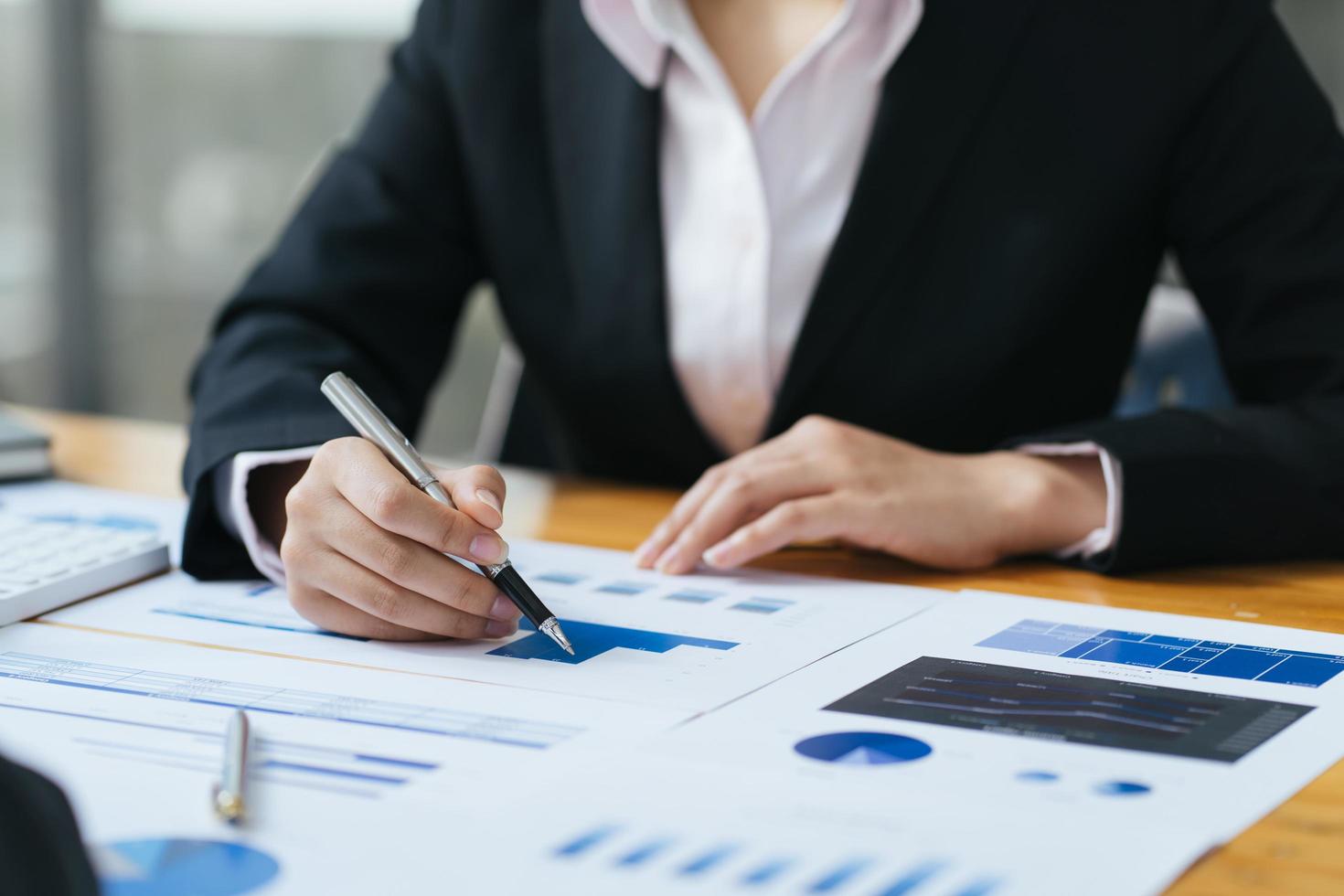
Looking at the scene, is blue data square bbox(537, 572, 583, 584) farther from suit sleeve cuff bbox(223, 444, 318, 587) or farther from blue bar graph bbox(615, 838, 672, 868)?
blue bar graph bbox(615, 838, 672, 868)

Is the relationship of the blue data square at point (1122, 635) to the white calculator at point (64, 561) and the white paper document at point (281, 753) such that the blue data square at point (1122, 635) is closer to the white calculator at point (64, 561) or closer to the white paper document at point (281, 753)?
the white paper document at point (281, 753)

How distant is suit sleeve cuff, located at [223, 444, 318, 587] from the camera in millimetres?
913

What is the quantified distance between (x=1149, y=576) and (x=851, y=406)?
0.34 meters

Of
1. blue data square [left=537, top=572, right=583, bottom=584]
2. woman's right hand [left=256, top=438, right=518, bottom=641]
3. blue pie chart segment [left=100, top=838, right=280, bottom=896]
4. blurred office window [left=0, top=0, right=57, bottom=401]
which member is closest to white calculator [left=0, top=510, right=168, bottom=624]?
woman's right hand [left=256, top=438, right=518, bottom=641]

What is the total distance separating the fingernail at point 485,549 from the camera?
2.54ft

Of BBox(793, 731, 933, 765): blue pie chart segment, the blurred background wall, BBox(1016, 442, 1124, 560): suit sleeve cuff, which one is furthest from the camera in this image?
the blurred background wall

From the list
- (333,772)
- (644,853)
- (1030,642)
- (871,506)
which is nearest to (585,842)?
(644,853)

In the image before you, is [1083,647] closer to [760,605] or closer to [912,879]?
[760,605]

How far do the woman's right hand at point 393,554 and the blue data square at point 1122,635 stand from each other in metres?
0.32

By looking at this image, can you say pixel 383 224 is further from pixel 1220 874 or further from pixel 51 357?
pixel 51 357

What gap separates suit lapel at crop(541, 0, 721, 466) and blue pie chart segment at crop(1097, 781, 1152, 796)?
698 mm

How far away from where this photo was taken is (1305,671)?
726mm

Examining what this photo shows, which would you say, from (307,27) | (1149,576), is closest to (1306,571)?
(1149,576)

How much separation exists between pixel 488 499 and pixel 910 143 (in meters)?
0.54
